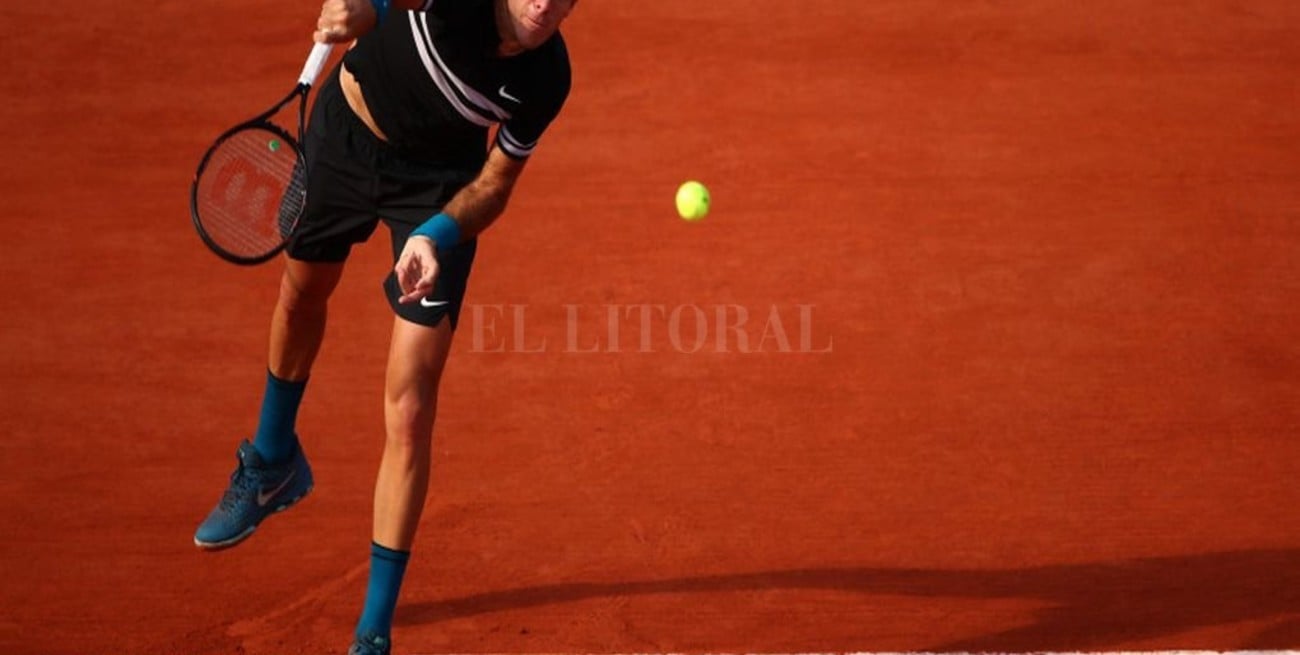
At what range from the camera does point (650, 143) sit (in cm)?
920

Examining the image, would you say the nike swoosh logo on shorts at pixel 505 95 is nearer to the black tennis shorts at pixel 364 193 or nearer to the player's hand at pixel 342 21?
the black tennis shorts at pixel 364 193

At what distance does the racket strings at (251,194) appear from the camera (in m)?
5.76

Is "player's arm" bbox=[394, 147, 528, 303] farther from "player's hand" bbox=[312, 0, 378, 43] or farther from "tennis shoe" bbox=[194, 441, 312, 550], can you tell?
"tennis shoe" bbox=[194, 441, 312, 550]

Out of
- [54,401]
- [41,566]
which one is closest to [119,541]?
[41,566]

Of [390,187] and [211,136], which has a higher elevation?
[390,187]

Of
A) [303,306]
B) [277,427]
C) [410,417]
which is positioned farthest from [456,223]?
[277,427]

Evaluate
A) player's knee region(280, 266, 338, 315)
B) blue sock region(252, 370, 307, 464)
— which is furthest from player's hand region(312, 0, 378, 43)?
blue sock region(252, 370, 307, 464)

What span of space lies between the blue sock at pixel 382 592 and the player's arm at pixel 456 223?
0.80 meters

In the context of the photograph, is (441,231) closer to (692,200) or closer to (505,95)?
(505,95)

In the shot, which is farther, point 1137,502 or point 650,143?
point 650,143

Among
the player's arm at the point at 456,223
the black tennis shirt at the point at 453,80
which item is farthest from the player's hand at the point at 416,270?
the black tennis shirt at the point at 453,80

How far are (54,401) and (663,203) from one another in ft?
9.58

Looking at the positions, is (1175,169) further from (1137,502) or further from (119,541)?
(119,541)

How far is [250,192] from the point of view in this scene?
589 cm
